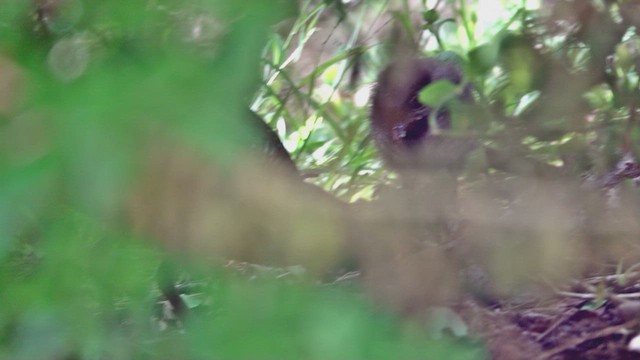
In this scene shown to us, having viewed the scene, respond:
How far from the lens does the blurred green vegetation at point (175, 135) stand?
11.6 inches

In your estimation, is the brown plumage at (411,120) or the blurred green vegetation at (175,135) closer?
the blurred green vegetation at (175,135)

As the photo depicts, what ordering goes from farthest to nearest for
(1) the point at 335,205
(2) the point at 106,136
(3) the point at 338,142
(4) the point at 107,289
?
1. (3) the point at 338,142
2. (1) the point at 335,205
3. (4) the point at 107,289
4. (2) the point at 106,136

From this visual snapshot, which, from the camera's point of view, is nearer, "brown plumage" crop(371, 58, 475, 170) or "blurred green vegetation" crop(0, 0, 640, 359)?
"blurred green vegetation" crop(0, 0, 640, 359)

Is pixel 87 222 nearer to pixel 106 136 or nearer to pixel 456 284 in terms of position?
pixel 106 136

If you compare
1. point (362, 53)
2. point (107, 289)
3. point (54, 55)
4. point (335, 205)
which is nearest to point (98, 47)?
point (54, 55)

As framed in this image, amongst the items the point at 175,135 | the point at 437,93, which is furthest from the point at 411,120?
the point at 175,135

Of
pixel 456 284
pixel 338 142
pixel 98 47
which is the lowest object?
pixel 456 284

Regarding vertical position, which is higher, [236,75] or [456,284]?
[236,75]

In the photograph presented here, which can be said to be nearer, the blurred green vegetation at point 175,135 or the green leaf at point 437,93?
the blurred green vegetation at point 175,135

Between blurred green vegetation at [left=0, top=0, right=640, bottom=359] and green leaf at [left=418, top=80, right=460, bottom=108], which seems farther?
green leaf at [left=418, top=80, right=460, bottom=108]

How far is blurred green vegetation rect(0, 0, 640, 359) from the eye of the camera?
29cm

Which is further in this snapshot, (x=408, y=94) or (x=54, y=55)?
(x=408, y=94)

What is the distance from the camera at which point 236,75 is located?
0.31 m

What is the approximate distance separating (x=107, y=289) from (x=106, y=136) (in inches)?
5.1
